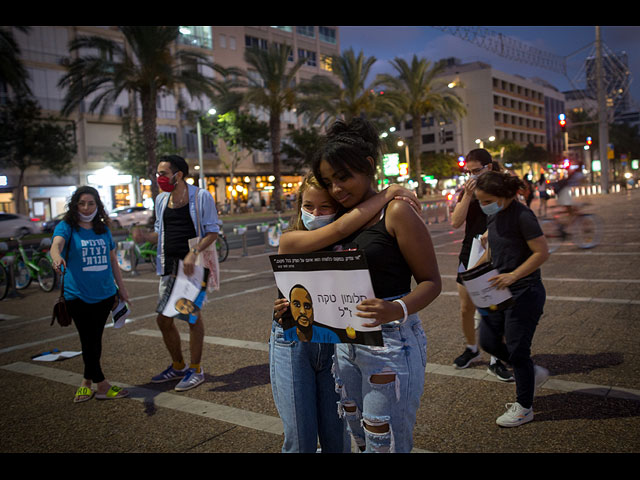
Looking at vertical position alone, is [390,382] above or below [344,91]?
below

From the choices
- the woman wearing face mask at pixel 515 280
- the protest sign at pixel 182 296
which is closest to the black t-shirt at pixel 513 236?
the woman wearing face mask at pixel 515 280

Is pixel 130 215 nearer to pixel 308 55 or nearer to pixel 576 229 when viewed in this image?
pixel 576 229

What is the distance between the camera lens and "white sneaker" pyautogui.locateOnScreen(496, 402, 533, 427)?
3709 mm

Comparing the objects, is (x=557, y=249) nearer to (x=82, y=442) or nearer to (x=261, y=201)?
(x=82, y=442)

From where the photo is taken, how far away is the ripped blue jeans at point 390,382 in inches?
86.0

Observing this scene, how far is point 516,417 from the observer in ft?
12.2

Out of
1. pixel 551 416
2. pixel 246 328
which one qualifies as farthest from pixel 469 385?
pixel 246 328

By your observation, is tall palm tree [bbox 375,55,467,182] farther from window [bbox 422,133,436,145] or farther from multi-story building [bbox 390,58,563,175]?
window [bbox 422,133,436,145]

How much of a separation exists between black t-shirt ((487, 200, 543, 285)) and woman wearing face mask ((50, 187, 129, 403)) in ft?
10.8

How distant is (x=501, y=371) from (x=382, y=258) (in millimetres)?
3011

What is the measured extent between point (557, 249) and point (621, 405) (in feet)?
32.9

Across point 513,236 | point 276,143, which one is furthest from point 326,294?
point 276,143

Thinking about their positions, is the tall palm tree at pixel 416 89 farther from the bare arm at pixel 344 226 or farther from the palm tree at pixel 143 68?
the bare arm at pixel 344 226

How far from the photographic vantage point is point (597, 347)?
5.39 meters
